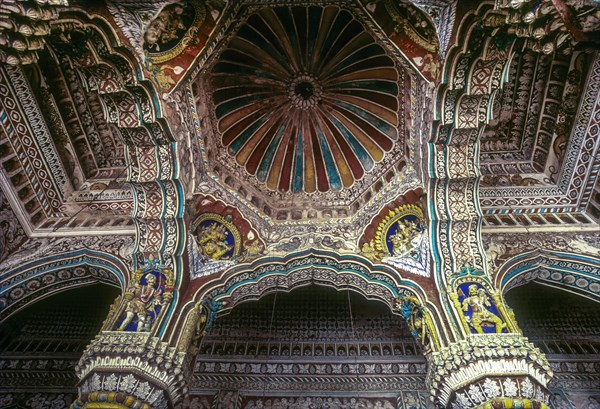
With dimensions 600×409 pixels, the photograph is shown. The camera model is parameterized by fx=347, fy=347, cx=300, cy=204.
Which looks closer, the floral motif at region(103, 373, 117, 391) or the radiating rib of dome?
the floral motif at region(103, 373, 117, 391)

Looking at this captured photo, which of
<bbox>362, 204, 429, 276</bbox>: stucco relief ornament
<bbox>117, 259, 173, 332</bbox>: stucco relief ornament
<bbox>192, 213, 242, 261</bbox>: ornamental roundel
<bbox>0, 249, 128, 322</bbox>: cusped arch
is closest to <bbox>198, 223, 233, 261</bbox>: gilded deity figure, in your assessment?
<bbox>192, 213, 242, 261</bbox>: ornamental roundel

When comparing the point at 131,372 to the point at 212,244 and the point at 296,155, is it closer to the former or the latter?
the point at 212,244

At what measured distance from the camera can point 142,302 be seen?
16.6ft

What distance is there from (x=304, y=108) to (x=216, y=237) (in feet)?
12.3

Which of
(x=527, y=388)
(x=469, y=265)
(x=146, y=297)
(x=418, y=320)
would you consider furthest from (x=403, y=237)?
(x=146, y=297)

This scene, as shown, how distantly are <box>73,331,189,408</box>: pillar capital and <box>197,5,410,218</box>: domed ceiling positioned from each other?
345 centimetres

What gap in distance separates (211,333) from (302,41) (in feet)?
21.3

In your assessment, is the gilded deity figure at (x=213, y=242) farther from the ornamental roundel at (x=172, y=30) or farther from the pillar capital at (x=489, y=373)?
the pillar capital at (x=489, y=373)

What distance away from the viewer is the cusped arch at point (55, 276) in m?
5.57

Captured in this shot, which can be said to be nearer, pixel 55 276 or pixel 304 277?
pixel 55 276

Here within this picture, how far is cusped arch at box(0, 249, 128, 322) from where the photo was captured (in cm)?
557

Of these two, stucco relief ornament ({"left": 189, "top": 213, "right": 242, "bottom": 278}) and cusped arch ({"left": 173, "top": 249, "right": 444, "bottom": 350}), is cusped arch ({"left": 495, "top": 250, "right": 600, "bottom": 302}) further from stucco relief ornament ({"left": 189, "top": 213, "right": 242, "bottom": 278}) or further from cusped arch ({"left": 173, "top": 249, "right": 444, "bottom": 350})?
stucco relief ornament ({"left": 189, "top": 213, "right": 242, "bottom": 278})

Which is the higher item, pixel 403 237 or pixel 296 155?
pixel 296 155

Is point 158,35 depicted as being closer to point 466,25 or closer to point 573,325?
point 466,25
